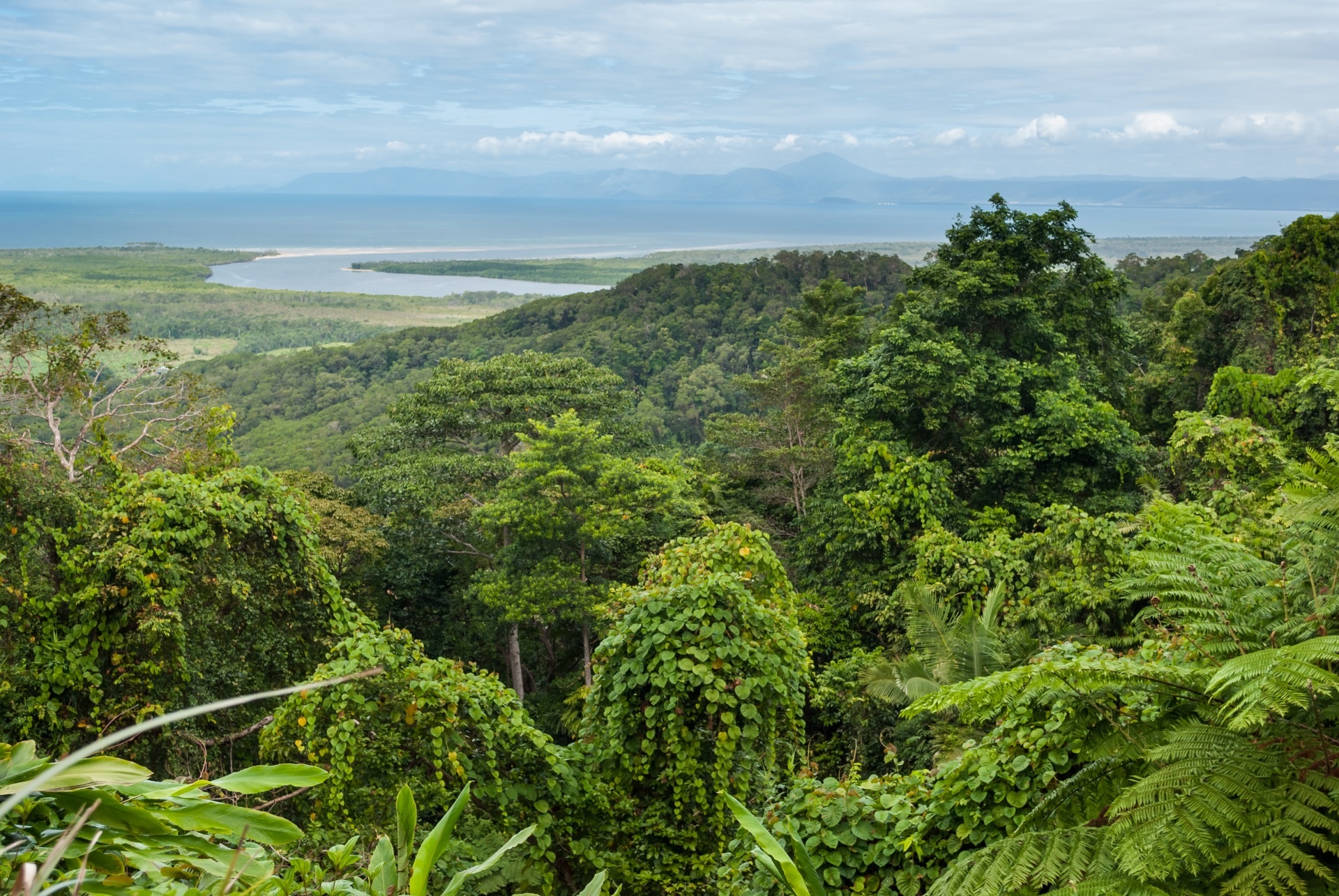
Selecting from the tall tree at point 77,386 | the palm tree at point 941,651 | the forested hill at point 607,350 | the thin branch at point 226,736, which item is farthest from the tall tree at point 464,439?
the forested hill at point 607,350

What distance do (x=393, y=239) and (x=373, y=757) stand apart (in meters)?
190

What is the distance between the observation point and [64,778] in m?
1.48

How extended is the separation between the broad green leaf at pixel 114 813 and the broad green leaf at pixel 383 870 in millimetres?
397

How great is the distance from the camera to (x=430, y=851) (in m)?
1.57

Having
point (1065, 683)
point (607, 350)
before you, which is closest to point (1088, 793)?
point (1065, 683)

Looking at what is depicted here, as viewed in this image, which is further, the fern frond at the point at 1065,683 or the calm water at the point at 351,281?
the calm water at the point at 351,281

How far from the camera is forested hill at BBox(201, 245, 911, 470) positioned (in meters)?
36.9

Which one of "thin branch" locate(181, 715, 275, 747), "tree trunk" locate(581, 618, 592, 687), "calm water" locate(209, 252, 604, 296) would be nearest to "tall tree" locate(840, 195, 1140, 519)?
"tree trunk" locate(581, 618, 592, 687)

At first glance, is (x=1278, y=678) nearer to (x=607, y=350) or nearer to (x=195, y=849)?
(x=195, y=849)

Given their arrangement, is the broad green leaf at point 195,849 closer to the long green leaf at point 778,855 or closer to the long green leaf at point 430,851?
the long green leaf at point 430,851

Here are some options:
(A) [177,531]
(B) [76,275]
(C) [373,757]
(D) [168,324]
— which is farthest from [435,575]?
(B) [76,275]

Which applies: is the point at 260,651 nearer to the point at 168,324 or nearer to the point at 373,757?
the point at 373,757

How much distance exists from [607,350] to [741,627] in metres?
38.1

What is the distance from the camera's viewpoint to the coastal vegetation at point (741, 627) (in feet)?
7.49
